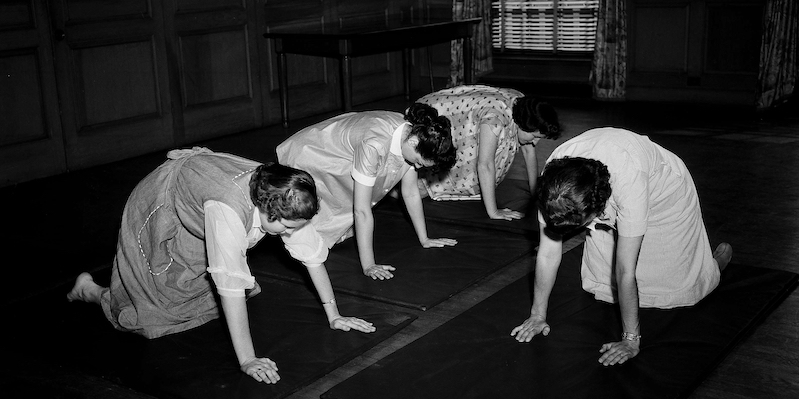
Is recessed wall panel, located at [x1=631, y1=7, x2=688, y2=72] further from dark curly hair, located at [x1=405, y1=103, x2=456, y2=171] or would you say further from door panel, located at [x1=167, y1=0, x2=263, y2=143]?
dark curly hair, located at [x1=405, y1=103, x2=456, y2=171]

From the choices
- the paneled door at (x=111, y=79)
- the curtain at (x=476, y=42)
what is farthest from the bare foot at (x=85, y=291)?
the curtain at (x=476, y=42)

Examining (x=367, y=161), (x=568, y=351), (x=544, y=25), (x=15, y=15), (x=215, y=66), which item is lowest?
(x=568, y=351)

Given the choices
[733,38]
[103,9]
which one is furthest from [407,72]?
[103,9]

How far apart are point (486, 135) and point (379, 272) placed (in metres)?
0.93

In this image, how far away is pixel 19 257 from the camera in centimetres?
391

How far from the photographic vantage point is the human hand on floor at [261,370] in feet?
8.46

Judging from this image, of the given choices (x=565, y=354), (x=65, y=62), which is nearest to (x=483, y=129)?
(x=565, y=354)

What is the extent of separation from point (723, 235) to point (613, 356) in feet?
5.03

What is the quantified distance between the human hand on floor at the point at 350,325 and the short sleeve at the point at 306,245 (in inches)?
10.9

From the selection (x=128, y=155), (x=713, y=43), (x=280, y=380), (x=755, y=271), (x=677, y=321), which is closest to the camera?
(x=280, y=380)

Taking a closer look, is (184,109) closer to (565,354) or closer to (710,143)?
(710,143)

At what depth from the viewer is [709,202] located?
4.41m

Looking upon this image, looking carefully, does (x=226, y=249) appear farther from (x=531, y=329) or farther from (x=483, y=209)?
(x=483, y=209)

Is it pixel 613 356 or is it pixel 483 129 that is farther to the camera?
pixel 483 129
